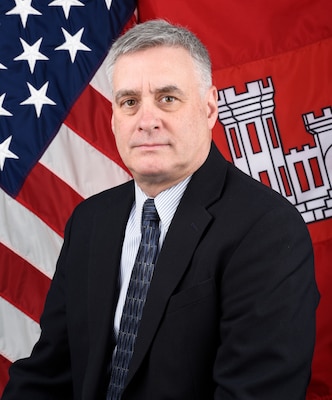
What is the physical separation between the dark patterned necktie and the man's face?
15 cm

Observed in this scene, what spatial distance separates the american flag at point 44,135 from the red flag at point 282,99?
343mm

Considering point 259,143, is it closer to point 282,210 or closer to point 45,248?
point 45,248

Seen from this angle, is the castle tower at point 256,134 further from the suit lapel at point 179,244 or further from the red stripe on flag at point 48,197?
the suit lapel at point 179,244

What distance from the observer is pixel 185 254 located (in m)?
1.58

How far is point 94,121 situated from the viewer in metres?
2.88

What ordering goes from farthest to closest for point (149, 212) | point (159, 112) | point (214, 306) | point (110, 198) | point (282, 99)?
point (282, 99), point (110, 198), point (149, 212), point (159, 112), point (214, 306)

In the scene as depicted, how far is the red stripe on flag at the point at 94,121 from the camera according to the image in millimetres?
2842

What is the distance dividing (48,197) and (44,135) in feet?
0.86

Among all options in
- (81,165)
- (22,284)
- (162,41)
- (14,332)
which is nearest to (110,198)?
(162,41)

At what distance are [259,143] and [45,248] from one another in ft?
3.28

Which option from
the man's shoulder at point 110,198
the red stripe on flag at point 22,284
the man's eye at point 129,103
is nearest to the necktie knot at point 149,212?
the man's shoulder at point 110,198

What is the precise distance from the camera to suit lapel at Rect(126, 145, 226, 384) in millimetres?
1555

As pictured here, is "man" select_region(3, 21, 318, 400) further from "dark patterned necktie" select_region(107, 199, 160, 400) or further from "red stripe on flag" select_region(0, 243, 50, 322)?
"red stripe on flag" select_region(0, 243, 50, 322)

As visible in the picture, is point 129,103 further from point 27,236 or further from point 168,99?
point 27,236
